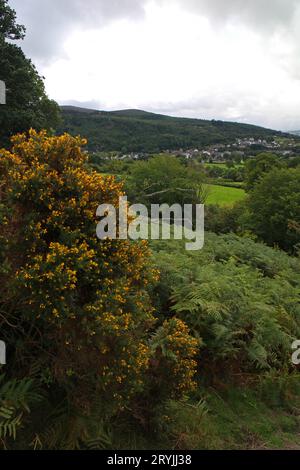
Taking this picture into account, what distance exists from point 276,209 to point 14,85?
2277 cm

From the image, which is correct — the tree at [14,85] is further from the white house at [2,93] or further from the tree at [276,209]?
the tree at [276,209]

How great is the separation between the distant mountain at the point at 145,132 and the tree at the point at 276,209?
5893 cm

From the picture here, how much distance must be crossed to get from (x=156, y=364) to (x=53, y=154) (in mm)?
2767

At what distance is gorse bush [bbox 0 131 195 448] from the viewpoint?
384 centimetres

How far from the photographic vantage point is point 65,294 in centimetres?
380

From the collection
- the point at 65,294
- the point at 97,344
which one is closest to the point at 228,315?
the point at 97,344

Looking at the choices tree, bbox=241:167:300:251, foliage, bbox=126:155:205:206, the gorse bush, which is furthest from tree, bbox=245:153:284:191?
the gorse bush

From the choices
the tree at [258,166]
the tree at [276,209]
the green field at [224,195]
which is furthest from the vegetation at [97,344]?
the tree at [258,166]

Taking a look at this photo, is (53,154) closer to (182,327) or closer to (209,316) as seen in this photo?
(182,327)

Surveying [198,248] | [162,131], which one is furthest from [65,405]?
[162,131]

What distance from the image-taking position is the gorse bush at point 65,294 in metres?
3.84

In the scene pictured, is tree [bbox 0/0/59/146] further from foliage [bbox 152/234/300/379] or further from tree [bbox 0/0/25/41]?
foliage [bbox 152/234/300/379]

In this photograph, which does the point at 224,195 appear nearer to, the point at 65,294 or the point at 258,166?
the point at 258,166

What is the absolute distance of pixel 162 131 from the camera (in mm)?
142125
